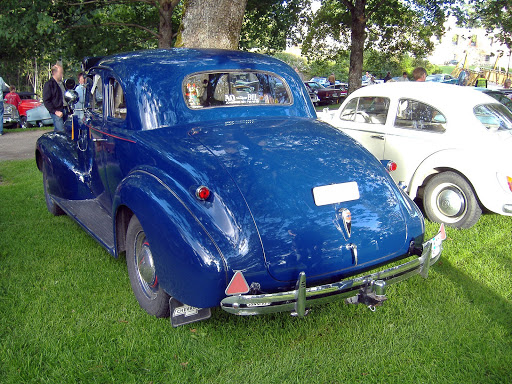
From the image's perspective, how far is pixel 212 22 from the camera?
24.2 feet

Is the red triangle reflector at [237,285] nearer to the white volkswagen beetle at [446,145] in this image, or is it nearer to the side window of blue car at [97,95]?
the side window of blue car at [97,95]

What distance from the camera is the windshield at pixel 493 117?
230 inches

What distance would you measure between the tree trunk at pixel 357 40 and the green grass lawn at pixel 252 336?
12154 millimetres

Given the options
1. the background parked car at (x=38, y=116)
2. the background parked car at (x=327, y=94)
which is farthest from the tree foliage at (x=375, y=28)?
the background parked car at (x=38, y=116)

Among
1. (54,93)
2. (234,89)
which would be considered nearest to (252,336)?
(234,89)


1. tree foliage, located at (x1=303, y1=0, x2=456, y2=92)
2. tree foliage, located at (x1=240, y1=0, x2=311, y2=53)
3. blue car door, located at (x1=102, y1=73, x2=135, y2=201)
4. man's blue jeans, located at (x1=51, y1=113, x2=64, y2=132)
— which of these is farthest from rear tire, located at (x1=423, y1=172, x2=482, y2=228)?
tree foliage, located at (x1=240, y1=0, x2=311, y2=53)

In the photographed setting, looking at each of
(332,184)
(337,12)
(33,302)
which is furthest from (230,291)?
(337,12)

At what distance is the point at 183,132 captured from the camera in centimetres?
357

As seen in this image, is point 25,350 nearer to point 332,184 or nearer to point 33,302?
point 33,302

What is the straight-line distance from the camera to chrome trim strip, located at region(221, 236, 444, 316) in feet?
8.84

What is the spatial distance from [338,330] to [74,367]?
180 centimetres

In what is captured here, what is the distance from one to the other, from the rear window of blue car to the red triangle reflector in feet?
5.67

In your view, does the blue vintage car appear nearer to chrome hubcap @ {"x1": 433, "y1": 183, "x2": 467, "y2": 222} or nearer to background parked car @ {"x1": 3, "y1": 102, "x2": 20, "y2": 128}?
chrome hubcap @ {"x1": 433, "y1": 183, "x2": 467, "y2": 222}

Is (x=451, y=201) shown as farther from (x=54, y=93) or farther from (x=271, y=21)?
(x=271, y=21)
